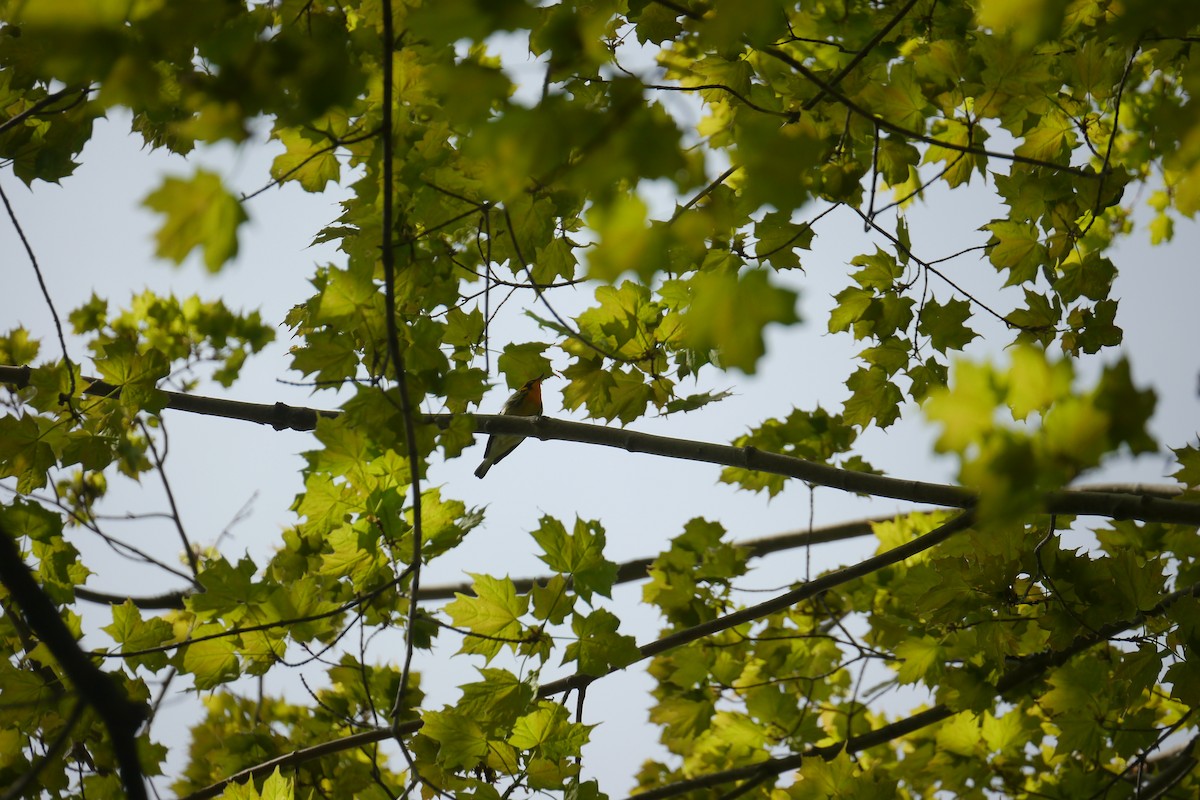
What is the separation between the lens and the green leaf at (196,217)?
1.15 m

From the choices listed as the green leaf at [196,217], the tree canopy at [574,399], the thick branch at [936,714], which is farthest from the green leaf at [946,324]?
the green leaf at [196,217]

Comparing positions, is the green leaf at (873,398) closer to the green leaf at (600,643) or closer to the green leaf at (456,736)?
the green leaf at (600,643)

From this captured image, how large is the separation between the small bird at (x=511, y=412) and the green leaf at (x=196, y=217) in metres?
3.11

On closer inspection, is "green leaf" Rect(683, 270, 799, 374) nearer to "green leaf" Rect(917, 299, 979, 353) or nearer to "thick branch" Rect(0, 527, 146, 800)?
"thick branch" Rect(0, 527, 146, 800)

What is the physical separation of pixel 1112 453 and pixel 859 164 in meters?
2.10

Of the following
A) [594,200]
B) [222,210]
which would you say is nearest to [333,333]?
[222,210]

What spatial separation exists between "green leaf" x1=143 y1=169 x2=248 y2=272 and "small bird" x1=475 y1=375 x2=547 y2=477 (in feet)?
10.2

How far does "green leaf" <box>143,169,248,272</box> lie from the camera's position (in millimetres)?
1147

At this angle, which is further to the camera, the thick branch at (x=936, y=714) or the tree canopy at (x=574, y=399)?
the thick branch at (x=936, y=714)

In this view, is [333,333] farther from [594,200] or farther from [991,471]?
[991,471]

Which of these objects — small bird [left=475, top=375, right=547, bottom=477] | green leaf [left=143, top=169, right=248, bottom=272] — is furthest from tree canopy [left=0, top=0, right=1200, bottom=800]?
small bird [left=475, top=375, right=547, bottom=477]

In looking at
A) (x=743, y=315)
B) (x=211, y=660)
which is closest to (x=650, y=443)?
(x=211, y=660)

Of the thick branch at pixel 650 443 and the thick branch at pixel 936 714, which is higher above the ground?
the thick branch at pixel 650 443

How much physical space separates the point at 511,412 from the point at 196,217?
355 centimetres
